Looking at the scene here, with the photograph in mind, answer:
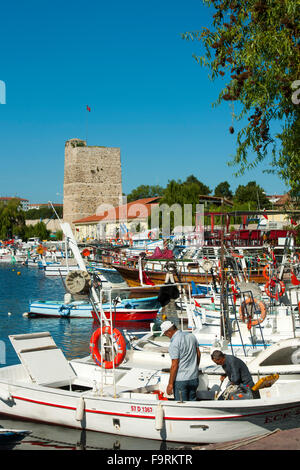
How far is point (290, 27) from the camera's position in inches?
404

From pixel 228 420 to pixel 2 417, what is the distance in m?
4.86

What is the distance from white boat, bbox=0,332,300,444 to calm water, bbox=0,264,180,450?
6.8 inches

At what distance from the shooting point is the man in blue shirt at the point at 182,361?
8.56 meters

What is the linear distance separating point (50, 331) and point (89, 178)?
205 feet

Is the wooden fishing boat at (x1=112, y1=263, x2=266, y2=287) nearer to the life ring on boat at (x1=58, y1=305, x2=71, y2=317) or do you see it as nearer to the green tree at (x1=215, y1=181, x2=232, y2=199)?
the life ring on boat at (x1=58, y1=305, x2=71, y2=317)

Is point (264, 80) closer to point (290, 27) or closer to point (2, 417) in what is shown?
point (290, 27)

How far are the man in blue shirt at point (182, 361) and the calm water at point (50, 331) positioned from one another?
1.07 metres

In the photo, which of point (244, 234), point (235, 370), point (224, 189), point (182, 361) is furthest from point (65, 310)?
point (224, 189)

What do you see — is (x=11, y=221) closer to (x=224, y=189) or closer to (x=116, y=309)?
(x=224, y=189)

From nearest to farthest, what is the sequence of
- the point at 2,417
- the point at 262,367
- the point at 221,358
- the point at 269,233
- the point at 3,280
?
the point at 221,358 → the point at 262,367 → the point at 2,417 → the point at 269,233 → the point at 3,280

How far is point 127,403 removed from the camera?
921 centimetres

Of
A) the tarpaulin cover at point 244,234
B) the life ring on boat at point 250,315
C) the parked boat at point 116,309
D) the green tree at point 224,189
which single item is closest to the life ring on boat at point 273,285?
the life ring on boat at point 250,315

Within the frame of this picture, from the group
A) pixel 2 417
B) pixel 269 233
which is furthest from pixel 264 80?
pixel 269 233

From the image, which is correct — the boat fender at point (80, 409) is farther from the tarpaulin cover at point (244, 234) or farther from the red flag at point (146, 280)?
the tarpaulin cover at point (244, 234)
